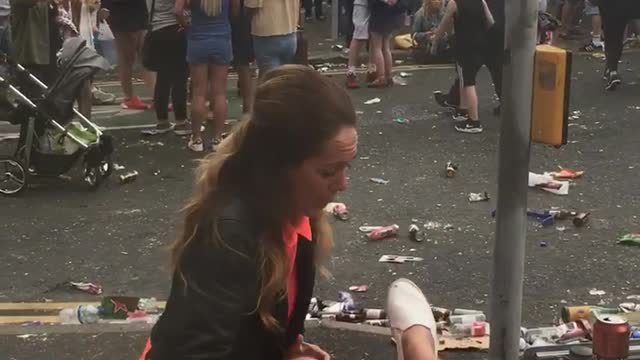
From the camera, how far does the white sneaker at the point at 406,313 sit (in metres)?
1.79

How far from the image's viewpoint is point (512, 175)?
3672 mm

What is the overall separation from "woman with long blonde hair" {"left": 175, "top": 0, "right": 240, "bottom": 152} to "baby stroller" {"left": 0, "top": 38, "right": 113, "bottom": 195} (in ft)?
2.58

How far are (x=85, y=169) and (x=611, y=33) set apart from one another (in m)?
6.33

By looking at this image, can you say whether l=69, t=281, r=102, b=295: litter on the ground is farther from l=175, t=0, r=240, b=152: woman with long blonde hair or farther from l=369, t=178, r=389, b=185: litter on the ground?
l=369, t=178, r=389, b=185: litter on the ground

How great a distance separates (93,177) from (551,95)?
14.9 ft

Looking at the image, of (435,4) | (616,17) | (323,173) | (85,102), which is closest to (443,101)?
(435,4)

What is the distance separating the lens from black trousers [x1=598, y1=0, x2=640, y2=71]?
34.6ft

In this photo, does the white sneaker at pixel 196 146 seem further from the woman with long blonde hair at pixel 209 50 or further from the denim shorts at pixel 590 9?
the denim shorts at pixel 590 9

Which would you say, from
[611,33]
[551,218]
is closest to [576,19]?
[611,33]

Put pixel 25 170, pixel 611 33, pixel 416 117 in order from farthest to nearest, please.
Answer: pixel 611 33 → pixel 416 117 → pixel 25 170

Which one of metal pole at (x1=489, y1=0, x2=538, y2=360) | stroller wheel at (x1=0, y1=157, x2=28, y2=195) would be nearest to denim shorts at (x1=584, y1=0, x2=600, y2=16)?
stroller wheel at (x1=0, y1=157, x2=28, y2=195)

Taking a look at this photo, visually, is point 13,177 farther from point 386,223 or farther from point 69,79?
point 386,223

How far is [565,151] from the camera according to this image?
8148mm

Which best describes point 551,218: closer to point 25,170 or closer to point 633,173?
point 633,173
